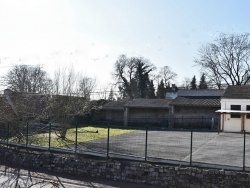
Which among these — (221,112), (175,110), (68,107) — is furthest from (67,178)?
(175,110)

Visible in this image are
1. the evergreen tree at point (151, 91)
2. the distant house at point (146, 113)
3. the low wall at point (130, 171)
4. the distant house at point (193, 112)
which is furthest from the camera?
the evergreen tree at point (151, 91)

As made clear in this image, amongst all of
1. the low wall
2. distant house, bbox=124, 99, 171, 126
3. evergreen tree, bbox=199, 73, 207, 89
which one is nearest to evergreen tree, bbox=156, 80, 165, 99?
evergreen tree, bbox=199, 73, 207, 89

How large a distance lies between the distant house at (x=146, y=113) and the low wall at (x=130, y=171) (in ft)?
73.8

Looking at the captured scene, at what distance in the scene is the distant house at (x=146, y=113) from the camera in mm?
35719

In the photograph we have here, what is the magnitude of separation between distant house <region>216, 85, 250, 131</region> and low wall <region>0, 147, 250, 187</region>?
18.7 metres

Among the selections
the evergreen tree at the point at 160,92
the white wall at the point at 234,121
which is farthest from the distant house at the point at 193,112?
the evergreen tree at the point at 160,92

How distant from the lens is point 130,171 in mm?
11844

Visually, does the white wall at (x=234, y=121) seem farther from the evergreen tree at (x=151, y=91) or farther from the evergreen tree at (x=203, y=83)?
the evergreen tree at (x=151, y=91)

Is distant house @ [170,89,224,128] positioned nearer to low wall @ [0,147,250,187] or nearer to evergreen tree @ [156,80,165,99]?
low wall @ [0,147,250,187]

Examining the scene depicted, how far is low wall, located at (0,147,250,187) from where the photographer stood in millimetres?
10609

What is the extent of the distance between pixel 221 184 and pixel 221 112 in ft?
62.4

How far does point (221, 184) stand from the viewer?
34.6 ft

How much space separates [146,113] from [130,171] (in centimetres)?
2509

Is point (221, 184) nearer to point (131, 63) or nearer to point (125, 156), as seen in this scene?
point (125, 156)
